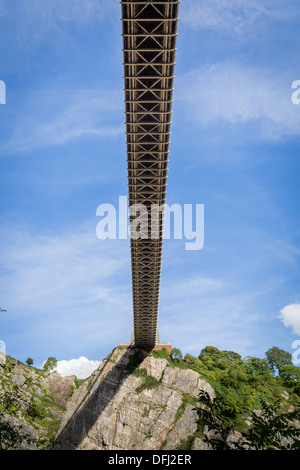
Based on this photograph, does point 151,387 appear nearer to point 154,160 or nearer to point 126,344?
point 126,344

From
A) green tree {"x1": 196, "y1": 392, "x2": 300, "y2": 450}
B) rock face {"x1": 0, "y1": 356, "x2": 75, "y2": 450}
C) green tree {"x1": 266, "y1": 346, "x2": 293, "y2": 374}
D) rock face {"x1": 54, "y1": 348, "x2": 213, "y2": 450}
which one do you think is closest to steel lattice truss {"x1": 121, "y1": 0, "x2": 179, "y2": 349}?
green tree {"x1": 196, "y1": 392, "x2": 300, "y2": 450}

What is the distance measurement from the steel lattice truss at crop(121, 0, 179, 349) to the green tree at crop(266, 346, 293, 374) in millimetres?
57881

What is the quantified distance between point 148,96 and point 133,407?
46.5 metres

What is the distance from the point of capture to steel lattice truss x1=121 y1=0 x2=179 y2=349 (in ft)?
61.2

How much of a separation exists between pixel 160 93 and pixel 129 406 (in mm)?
47121

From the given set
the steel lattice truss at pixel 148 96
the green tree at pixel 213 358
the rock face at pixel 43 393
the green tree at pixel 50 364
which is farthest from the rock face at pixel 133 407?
the green tree at pixel 50 364

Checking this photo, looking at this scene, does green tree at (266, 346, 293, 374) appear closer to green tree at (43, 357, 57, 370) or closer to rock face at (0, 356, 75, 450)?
rock face at (0, 356, 75, 450)

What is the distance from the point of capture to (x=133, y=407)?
163 feet

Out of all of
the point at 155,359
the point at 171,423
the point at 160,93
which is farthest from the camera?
the point at 155,359

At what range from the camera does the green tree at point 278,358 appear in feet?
246

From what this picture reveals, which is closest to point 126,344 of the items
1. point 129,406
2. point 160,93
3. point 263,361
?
point 129,406

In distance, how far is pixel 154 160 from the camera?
26.7m
